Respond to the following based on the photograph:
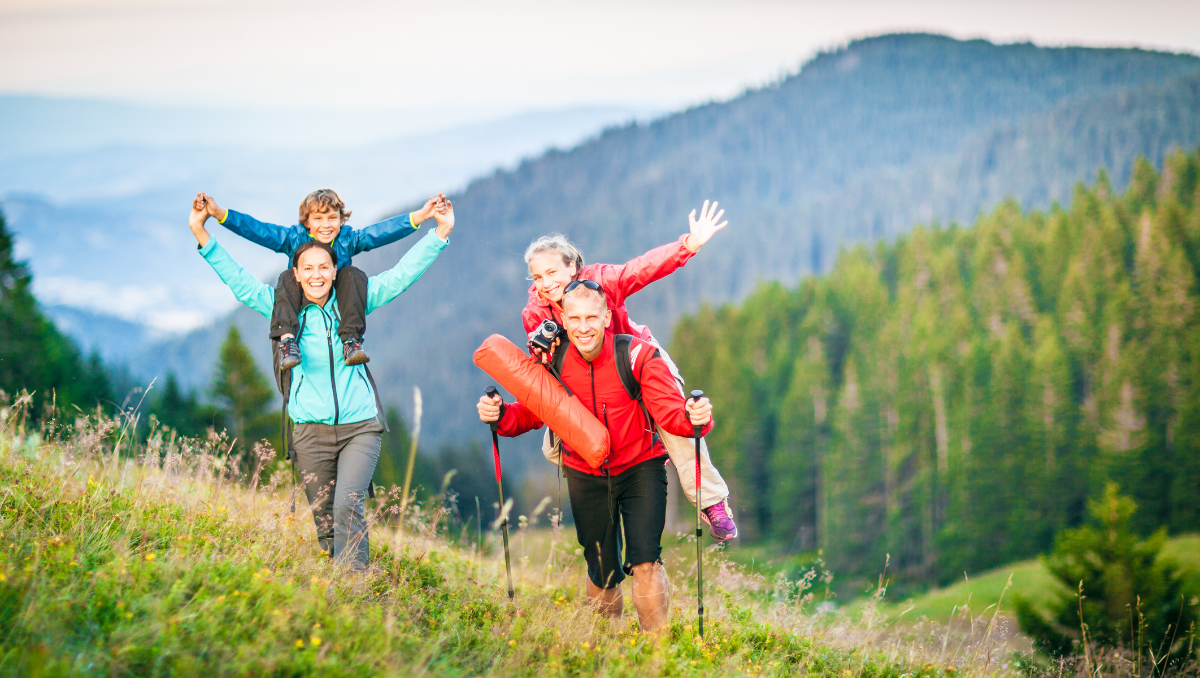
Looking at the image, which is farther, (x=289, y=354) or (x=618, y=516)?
(x=618, y=516)

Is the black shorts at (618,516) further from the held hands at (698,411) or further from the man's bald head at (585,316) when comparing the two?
the man's bald head at (585,316)

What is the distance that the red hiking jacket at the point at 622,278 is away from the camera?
5.07 metres

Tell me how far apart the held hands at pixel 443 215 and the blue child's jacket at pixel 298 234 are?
178mm

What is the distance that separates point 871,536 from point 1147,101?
121 meters

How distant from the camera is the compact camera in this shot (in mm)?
4520

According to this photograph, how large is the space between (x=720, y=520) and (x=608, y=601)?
937 mm

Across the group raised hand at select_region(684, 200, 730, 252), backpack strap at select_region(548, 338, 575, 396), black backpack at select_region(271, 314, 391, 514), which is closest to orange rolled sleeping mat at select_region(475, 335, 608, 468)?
backpack strap at select_region(548, 338, 575, 396)

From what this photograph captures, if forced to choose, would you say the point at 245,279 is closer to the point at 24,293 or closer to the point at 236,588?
the point at 236,588

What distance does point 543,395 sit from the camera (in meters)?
4.52

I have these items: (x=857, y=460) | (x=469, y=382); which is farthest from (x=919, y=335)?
(x=469, y=382)

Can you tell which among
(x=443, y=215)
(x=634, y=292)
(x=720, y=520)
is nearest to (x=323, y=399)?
(x=443, y=215)

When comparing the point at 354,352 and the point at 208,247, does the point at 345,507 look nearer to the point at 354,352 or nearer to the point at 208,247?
the point at 354,352

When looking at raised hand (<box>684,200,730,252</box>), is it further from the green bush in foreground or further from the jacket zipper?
the green bush in foreground

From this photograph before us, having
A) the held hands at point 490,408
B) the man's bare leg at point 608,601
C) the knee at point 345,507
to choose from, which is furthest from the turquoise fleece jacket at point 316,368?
the man's bare leg at point 608,601
